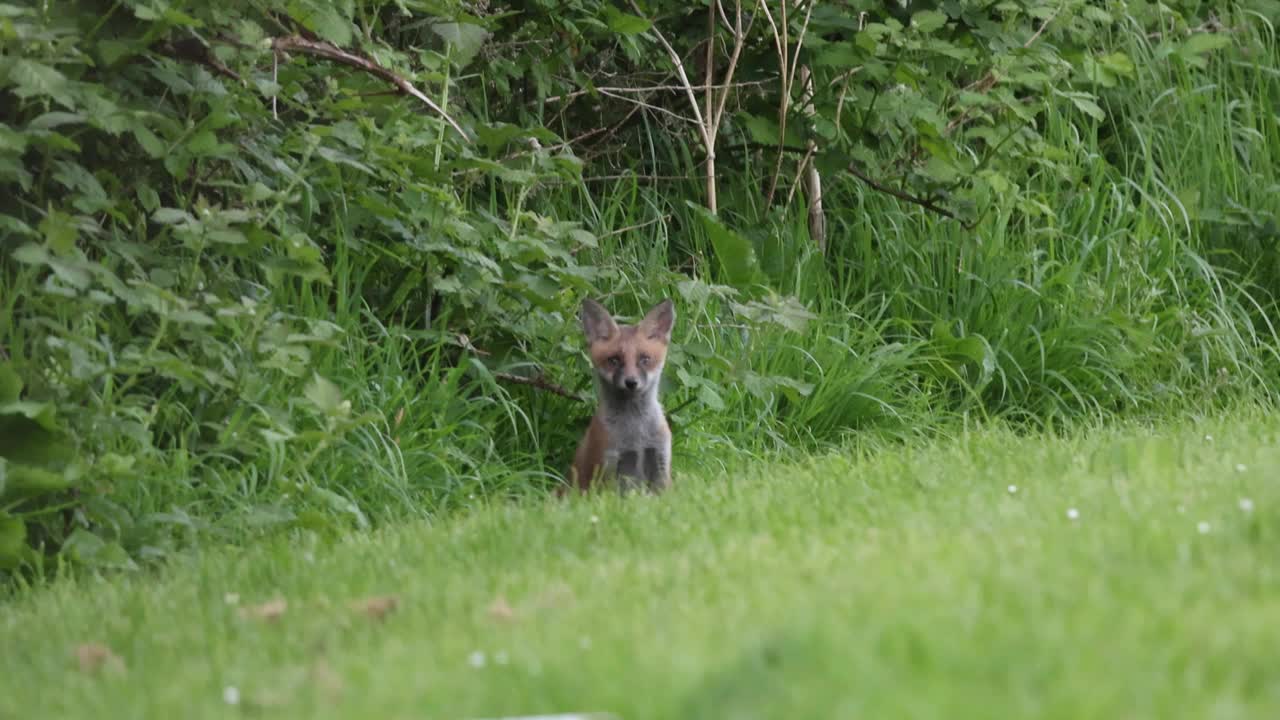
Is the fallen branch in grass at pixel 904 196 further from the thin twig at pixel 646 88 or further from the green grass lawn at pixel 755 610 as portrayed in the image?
the green grass lawn at pixel 755 610

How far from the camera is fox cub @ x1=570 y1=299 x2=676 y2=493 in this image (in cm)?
643

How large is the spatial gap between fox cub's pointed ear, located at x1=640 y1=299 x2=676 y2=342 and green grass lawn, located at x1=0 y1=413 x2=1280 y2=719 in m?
1.41

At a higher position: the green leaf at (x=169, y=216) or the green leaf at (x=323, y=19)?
the green leaf at (x=323, y=19)

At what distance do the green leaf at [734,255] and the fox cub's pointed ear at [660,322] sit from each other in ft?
3.35

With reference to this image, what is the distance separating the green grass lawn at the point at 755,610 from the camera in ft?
9.52

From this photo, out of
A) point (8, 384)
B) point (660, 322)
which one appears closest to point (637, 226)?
point (660, 322)

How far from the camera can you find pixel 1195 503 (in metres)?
4.24

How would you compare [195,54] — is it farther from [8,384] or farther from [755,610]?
[755,610]

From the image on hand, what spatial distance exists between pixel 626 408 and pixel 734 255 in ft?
5.00

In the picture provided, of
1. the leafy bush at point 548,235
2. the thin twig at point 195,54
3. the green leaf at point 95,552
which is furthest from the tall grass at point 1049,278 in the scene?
the green leaf at point 95,552

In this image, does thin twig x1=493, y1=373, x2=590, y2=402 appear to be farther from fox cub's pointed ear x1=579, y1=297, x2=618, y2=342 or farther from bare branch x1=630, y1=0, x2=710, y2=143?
bare branch x1=630, y1=0, x2=710, y2=143

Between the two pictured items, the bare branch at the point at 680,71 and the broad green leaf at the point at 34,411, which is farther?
the bare branch at the point at 680,71

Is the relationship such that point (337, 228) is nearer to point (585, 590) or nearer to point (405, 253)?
point (405, 253)

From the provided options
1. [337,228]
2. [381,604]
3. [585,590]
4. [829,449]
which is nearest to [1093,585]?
[585,590]
